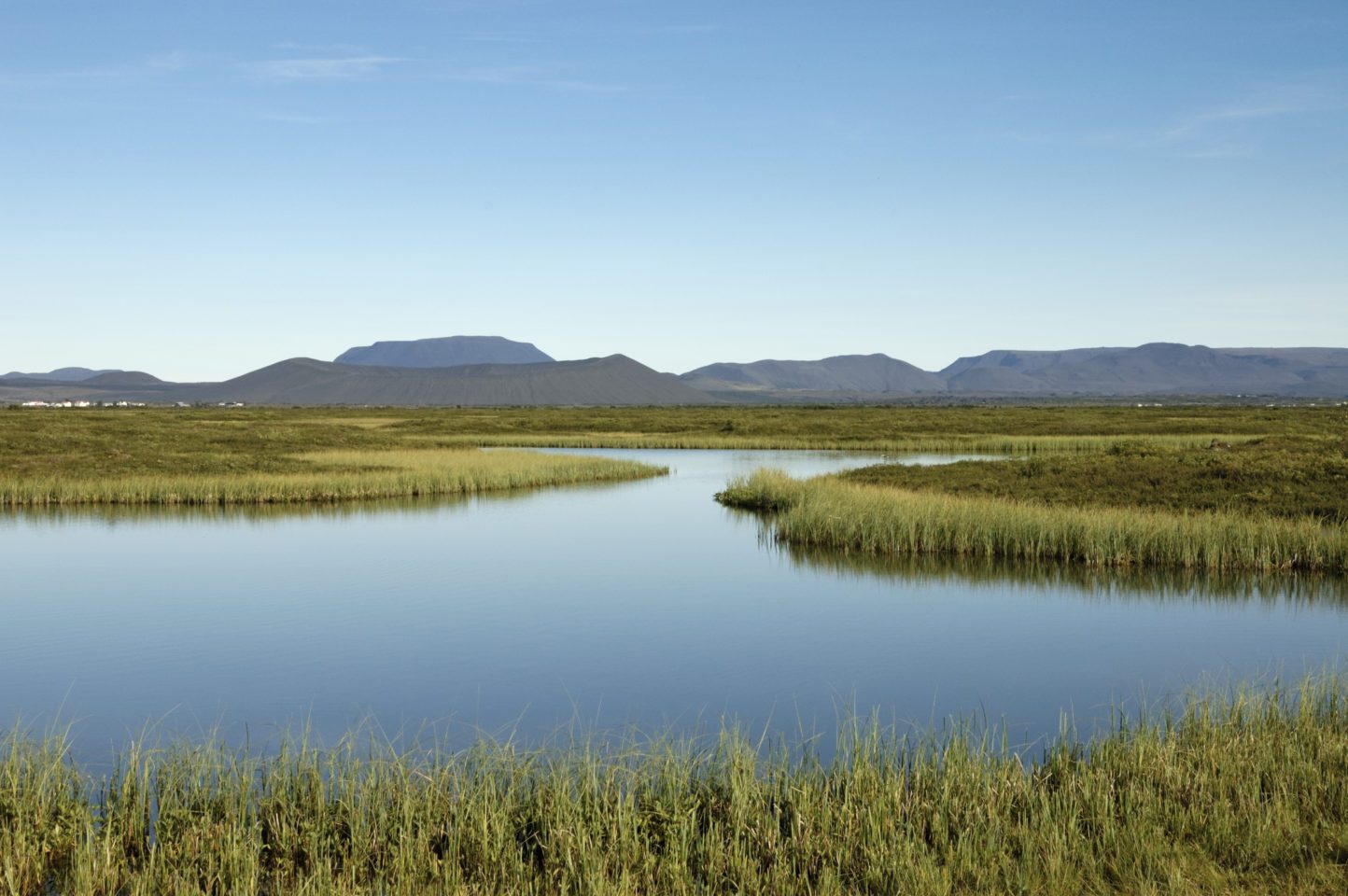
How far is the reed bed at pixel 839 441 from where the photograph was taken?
59969 millimetres

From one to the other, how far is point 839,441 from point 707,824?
63677mm

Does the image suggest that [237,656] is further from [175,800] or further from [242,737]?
[175,800]

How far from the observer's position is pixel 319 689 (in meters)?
13.6

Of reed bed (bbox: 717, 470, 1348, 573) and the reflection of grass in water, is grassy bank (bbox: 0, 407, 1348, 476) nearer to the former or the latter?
reed bed (bbox: 717, 470, 1348, 573)

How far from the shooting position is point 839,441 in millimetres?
71062

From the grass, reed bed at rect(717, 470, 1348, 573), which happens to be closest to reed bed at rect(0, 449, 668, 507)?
the grass

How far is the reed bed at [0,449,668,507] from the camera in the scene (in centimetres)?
3631

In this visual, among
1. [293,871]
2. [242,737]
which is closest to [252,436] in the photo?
[242,737]

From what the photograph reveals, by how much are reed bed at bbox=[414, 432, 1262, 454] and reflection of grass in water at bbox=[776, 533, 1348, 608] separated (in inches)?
1333

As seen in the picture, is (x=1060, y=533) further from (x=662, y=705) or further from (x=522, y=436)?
(x=522, y=436)

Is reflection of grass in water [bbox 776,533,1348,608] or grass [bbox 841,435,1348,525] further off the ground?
grass [bbox 841,435,1348,525]

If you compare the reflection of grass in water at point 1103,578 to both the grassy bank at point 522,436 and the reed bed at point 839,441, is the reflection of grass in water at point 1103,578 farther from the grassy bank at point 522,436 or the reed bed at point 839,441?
the reed bed at point 839,441

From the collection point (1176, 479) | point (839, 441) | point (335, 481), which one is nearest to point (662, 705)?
point (1176, 479)

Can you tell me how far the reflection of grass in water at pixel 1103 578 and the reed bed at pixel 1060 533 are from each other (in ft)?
1.40
